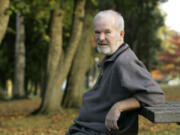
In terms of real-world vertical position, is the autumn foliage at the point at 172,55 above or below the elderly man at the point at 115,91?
above

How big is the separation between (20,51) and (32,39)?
4.35 m

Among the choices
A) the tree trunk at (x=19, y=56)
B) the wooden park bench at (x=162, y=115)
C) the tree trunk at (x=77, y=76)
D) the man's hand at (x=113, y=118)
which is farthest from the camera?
the tree trunk at (x=19, y=56)

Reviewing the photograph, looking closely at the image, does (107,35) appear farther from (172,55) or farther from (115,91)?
(172,55)

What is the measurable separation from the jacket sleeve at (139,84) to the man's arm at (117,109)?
0.15 ft

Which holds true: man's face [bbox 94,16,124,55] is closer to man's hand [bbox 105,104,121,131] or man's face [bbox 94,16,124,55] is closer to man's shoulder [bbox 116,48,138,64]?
man's shoulder [bbox 116,48,138,64]

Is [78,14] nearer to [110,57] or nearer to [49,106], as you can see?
[49,106]

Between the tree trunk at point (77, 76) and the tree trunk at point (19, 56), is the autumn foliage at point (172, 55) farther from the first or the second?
the tree trunk at point (77, 76)

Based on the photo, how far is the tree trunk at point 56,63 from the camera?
11062mm

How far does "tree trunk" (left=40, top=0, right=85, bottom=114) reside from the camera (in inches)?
436

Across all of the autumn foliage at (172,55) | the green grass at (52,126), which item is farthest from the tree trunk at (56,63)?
the autumn foliage at (172,55)

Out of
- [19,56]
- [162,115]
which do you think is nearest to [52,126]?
[162,115]

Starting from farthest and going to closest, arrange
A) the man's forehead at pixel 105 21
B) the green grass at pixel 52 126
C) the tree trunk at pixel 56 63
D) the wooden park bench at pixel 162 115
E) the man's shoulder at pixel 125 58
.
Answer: the tree trunk at pixel 56 63, the green grass at pixel 52 126, the man's forehead at pixel 105 21, the man's shoulder at pixel 125 58, the wooden park bench at pixel 162 115

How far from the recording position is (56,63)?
11258 millimetres

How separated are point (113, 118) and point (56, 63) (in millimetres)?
8984
